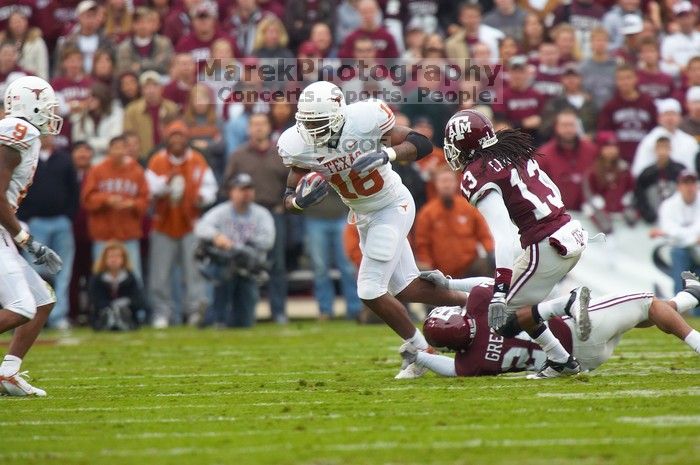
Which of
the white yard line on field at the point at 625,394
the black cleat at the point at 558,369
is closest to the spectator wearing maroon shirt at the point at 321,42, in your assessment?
the black cleat at the point at 558,369

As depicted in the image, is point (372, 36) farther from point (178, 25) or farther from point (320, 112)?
point (320, 112)

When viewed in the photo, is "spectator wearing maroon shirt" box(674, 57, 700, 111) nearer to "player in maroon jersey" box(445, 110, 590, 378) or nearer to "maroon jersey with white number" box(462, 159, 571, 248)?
"player in maroon jersey" box(445, 110, 590, 378)

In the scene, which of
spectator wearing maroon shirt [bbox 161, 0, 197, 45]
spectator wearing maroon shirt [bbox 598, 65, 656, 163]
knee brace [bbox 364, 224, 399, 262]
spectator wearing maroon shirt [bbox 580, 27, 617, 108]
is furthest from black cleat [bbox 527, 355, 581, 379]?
spectator wearing maroon shirt [bbox 161, 0, 197, 45]

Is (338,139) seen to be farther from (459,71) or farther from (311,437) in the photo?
(459,71)

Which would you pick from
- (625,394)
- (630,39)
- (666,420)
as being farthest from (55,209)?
(666,420)

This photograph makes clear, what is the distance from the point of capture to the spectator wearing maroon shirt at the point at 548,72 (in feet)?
43.9

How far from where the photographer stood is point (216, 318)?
1176 centimetres

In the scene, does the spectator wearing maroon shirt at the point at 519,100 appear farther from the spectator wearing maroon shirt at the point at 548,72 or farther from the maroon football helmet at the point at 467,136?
the maroon football helmet at the point at 467,136

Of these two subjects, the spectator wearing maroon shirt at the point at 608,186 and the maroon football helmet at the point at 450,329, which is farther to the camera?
the spectator wearing maroon shirt at the point at 608,186

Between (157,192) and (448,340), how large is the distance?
5755 mm

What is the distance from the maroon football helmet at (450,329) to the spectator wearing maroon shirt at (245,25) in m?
7.56

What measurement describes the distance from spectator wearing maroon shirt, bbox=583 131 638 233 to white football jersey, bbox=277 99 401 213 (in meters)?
5.13

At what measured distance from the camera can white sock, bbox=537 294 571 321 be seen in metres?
6.50

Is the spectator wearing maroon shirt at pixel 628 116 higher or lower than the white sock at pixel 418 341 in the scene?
higher
